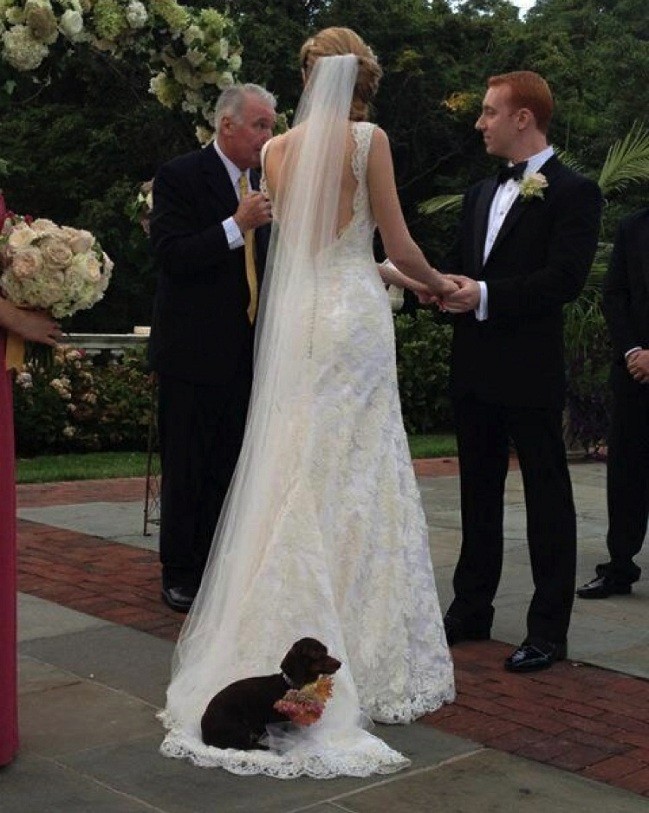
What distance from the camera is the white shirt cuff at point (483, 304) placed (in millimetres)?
4824

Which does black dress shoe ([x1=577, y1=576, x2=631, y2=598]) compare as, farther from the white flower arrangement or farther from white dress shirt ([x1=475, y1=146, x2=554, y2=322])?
the white flower arrangement

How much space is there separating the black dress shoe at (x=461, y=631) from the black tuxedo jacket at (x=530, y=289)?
3.07ft

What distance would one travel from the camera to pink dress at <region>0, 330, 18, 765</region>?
12.1 feet

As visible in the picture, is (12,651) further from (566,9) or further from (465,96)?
(566,9)

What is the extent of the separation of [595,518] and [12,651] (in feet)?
18.4

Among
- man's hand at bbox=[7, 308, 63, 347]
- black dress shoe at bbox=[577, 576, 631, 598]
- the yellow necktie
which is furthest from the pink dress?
black dress shoe at bbox=[577, 576, 631, 598]

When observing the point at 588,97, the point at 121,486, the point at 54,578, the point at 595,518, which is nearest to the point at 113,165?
the point at 588,97

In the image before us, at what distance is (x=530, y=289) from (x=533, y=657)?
138cm

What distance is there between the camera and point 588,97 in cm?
2536

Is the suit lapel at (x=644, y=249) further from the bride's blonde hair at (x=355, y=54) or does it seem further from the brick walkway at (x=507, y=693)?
the bride's blonde hair at (x=355, y=54)

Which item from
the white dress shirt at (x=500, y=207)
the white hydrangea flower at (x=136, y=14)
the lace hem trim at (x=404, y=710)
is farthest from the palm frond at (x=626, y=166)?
the lace hem trim at (x=404, y=710)

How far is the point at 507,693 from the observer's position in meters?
4.55

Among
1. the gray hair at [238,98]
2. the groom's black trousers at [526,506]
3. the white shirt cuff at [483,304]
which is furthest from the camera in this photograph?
the gray hair at [238,98]

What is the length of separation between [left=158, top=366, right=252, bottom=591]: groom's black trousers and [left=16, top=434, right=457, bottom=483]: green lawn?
4.35 m
